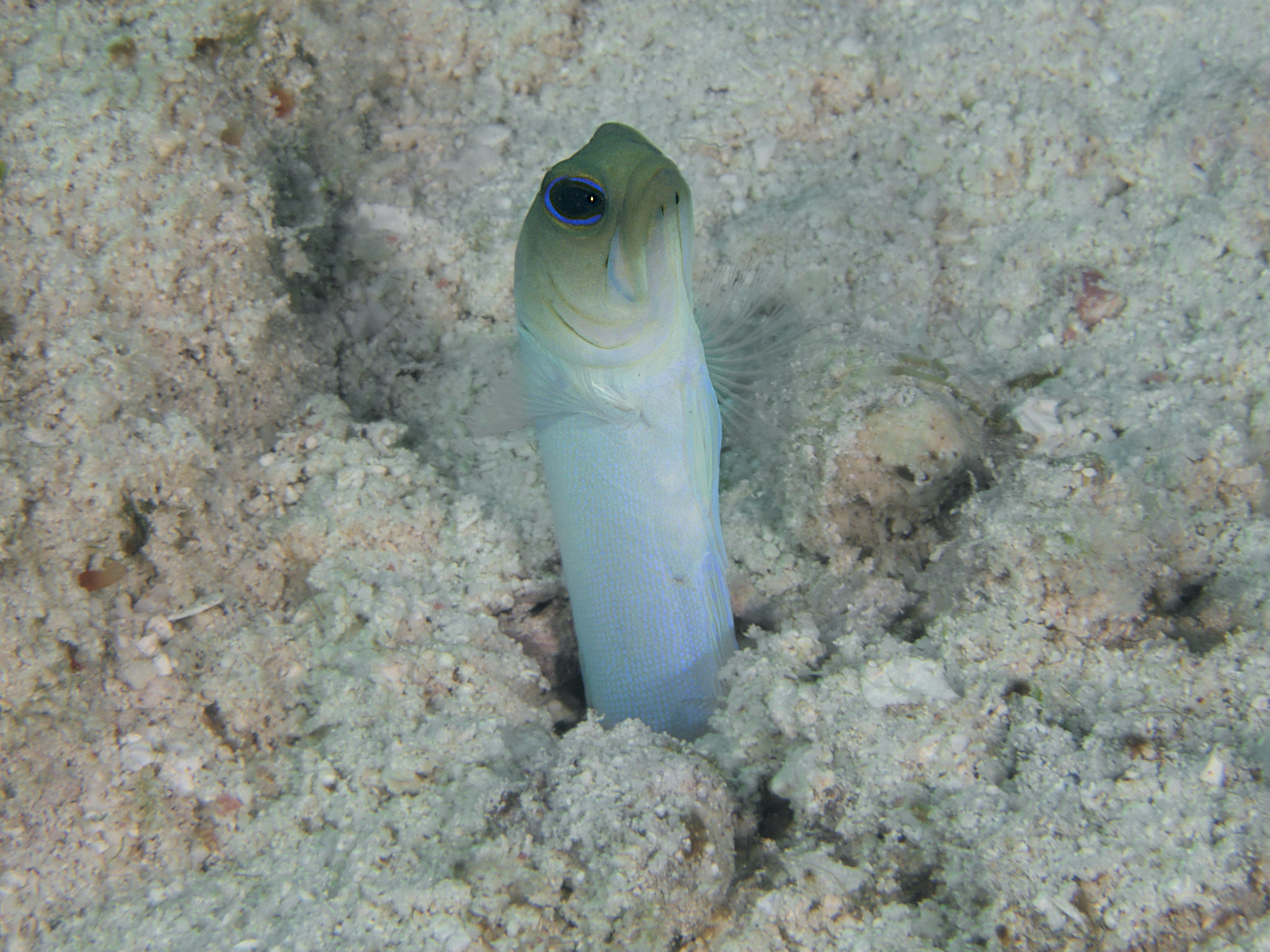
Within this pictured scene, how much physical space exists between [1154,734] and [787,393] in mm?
1387

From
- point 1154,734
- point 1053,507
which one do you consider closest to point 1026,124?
point 1053,507

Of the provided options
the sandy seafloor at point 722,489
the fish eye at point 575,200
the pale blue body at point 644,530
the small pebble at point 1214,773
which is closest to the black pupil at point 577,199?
the fish eye at point 575,200

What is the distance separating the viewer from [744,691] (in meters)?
2.11

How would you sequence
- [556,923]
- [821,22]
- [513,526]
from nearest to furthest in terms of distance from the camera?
[556,923] < [513,526] < [821,22]

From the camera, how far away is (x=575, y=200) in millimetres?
1905

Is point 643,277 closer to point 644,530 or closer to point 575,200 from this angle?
point 575,200

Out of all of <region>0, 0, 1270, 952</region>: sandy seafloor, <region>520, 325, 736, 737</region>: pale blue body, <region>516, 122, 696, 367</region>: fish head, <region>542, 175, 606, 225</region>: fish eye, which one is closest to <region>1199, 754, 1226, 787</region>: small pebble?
<region>0, 0, 1270, 952</region>: sandy seafloor

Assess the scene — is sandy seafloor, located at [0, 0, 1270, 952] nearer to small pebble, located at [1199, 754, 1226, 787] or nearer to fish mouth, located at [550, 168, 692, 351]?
small pebble, located at [1199, 754, 1226, 787]

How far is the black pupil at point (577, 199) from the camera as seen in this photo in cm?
188

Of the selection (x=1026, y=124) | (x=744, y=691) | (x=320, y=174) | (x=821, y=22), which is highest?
(x=821, y=22)

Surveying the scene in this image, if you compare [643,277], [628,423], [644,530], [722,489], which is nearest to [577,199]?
[643,277]

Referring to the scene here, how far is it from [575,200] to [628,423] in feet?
2.15

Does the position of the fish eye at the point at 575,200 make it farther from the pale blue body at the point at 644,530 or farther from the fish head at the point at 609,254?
the pale blue body at the point at 644,530

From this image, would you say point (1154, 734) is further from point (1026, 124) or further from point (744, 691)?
point (1026, 124)
